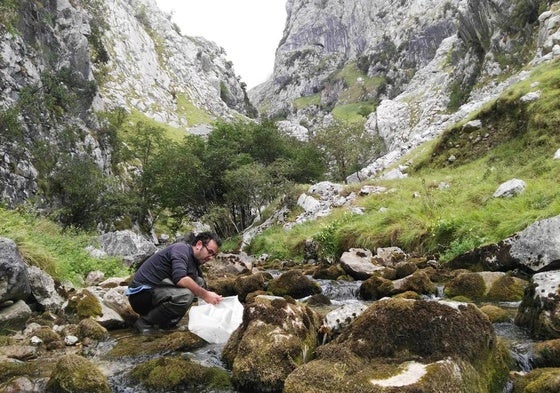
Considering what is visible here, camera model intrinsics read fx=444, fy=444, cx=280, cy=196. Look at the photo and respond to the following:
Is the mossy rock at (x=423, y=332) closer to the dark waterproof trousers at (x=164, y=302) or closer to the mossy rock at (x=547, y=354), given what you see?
the mossy rock at (x=547, y=354)

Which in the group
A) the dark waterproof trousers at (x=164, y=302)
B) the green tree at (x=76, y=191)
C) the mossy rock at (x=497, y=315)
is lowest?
the mossy rock at (x=497, y=315)

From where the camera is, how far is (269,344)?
211 inches

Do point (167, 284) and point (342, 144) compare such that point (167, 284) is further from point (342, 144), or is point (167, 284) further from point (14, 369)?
point (342, 144)

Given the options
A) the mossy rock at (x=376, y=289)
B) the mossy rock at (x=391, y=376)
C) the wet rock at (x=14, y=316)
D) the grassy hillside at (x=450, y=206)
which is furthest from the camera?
the grassy hillside at (x=450, y=206)

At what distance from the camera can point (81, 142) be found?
137ft

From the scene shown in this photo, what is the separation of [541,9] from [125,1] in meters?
138

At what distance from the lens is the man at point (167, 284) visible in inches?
310

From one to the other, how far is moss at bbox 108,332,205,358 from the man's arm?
0.60 meters

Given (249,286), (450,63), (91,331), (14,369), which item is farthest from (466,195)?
(450,63)

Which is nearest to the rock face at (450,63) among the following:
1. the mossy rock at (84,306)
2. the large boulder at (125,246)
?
the large boulder at (125,246)

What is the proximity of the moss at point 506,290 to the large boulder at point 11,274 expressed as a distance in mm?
8733

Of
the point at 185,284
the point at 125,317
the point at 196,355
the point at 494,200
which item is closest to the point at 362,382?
the point at 196,355

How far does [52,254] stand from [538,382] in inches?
508

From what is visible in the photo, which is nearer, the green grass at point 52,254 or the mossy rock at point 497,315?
the mossy rock at point 497,315
